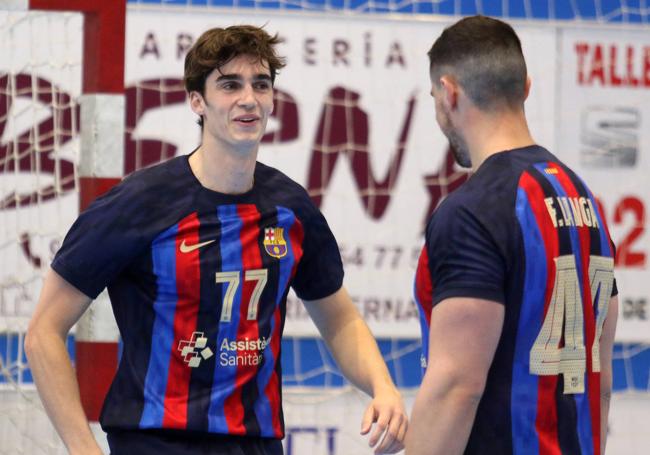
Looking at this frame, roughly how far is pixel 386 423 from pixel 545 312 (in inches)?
22.3

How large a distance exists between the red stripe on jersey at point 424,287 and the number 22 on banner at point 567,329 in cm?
23

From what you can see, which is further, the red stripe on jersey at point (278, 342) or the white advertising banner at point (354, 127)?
the white advertising banner at point (354, 127)

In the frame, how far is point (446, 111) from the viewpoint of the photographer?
7.63ft

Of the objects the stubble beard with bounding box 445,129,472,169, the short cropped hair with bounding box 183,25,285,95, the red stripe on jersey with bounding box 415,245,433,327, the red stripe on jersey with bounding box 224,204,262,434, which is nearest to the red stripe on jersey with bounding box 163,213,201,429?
the red stripe on jersey with bounding box 224,204,262,434

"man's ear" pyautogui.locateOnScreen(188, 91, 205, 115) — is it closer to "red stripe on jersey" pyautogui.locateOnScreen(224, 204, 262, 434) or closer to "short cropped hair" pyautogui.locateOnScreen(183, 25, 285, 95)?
"short cropped hair" pyautogui.locateOnScreen(183, 25, 285, 95)

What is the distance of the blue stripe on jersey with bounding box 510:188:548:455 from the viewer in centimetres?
214

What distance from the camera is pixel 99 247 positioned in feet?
8.21

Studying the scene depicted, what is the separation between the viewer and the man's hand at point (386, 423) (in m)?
2.53

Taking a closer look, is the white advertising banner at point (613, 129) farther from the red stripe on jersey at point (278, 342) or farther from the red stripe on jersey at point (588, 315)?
the red stripe on jersey at point (588, 315)

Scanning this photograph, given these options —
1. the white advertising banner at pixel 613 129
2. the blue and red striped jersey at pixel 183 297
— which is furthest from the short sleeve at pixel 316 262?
the white advertising banner at pixel 613 129

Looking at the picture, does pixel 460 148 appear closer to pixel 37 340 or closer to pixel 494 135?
pixel 494 135

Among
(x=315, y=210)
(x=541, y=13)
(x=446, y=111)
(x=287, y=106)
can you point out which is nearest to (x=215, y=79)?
(x=315, y=210)

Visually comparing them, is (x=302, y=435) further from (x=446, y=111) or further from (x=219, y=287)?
(x=446, y=111)

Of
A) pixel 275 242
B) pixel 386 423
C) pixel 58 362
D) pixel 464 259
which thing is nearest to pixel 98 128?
pixel 275 242
